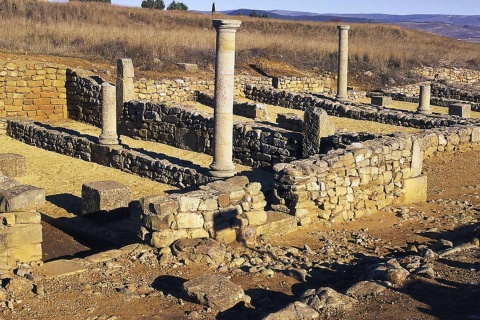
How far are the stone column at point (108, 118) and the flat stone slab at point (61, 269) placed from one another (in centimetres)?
822

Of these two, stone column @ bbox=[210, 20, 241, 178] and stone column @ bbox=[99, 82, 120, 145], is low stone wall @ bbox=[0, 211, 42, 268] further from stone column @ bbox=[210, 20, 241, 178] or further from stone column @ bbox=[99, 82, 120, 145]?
stone column @ bbox=[99, 82, 120, 145]

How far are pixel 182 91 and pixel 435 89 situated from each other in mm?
11005

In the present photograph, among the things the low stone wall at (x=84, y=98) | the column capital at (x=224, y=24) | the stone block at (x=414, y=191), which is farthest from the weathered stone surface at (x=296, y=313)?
the low stone wall at (x=84, y=98)

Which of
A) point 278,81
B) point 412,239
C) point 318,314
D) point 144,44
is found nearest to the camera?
point 318,314

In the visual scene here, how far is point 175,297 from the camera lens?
757 centimetres

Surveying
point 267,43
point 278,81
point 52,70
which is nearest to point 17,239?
point 52,70

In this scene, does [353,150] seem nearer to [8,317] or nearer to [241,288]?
[241,288]

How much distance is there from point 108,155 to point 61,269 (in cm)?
807

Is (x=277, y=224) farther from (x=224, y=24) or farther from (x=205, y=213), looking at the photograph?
(x=224, y=24)

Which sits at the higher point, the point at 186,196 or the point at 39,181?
the point at 186,196

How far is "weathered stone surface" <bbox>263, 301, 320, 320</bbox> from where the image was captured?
6414 mm

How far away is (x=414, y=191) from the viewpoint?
1234cm

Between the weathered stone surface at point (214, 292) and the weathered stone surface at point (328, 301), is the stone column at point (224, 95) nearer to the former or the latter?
the weathered stone surface at point (214, 292)

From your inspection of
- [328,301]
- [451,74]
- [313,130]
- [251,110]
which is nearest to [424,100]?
[251,110]
